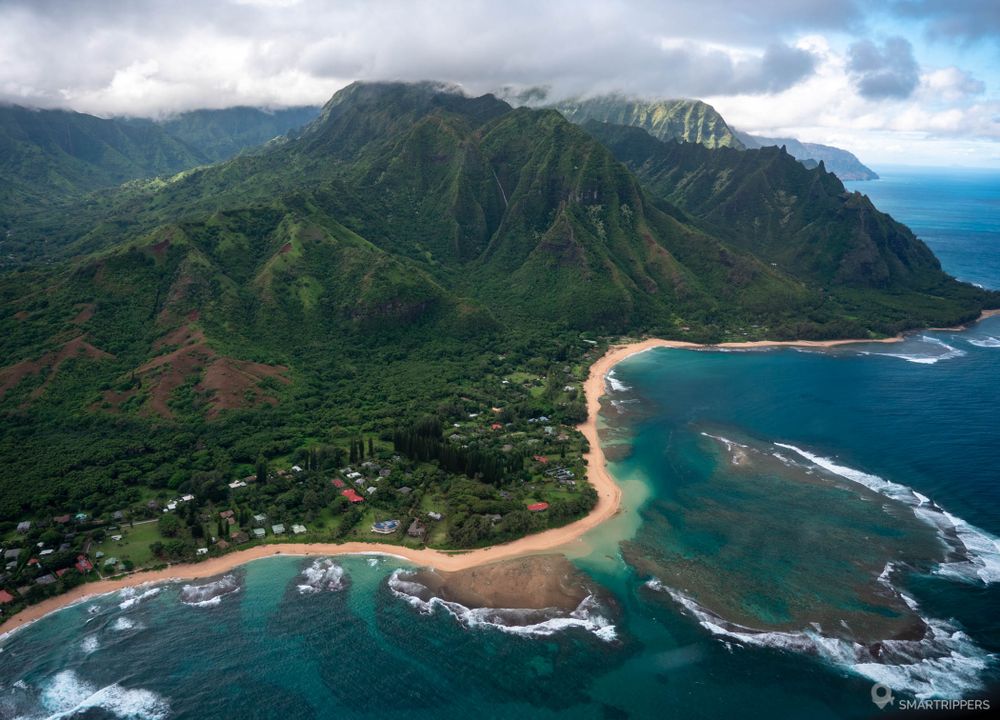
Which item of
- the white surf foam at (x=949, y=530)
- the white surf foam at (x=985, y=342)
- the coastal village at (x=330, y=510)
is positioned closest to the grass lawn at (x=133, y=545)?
the coastal village at (x=330, y=510)

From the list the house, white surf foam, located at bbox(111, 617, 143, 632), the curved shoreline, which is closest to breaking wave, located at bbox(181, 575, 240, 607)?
the curved shoreline

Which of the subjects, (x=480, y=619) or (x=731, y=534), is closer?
(x=480, y=619)

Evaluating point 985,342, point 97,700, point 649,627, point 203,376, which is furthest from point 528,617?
point 985,342

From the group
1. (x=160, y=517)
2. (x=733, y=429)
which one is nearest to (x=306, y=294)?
(x=160, y=517)

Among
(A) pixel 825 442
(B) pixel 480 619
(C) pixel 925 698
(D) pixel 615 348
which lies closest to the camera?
(C) pixel 925 698

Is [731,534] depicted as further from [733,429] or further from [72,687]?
[72,687]

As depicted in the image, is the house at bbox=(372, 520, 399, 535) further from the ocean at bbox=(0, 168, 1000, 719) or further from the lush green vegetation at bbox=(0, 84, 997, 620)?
the ocean at bbox=(0, 168, 1000, 719)
